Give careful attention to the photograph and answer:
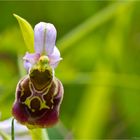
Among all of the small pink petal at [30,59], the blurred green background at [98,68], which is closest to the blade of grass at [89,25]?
the blurred green background at [98,68]

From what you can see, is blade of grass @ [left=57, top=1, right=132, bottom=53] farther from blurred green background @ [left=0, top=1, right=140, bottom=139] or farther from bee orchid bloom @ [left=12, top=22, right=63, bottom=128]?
bee orchid bloom @ [left=12, top=22, right=63, bottom=128]

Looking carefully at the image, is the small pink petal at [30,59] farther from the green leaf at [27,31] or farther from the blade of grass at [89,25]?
the blade of grass at [89,25]

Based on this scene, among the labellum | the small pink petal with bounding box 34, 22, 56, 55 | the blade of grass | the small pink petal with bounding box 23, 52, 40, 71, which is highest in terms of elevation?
the blade of grass

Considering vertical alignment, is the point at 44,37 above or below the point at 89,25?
below

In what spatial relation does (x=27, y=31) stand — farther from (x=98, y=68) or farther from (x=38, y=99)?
(x=98, y=68)

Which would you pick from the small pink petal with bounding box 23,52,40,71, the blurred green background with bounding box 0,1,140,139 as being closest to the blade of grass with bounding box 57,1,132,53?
the blurred green background with bounding box 0,1,140,139

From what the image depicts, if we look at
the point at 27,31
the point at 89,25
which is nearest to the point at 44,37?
the point at 27,31
